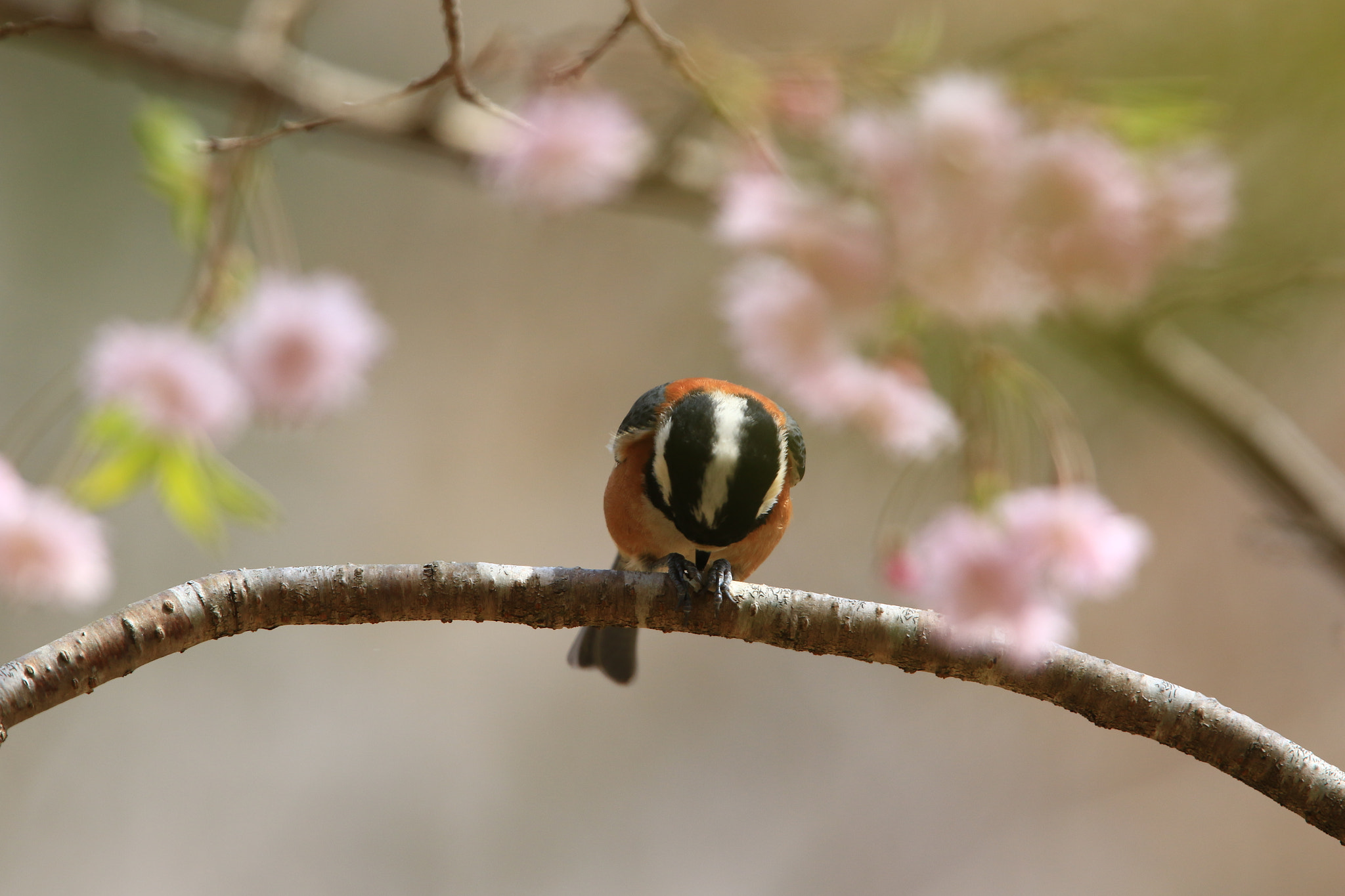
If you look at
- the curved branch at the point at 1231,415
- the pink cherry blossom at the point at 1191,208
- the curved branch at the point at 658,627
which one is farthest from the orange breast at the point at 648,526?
the curved branch at the point at 1231,415

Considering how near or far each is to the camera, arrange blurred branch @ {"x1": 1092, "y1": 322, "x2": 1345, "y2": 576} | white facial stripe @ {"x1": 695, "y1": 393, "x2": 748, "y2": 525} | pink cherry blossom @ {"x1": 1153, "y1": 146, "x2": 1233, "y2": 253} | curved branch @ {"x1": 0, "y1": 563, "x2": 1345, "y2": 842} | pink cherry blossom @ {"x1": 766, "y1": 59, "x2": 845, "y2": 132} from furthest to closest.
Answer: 1. blurred branch @ {"x1": 1092, "y1": 322, "x2": 1345, "y2": 576}
2. pink cherry blossom @ {"x1": 766, "y1": 59, "x2": 845, "y2": 132}
3. pink cherry blossom @ {"x1": 1153, "y1": 146, "x2": 1233, "y2": 253}
4. white facial stripe @ {"x1": 695, "y1": 393, "x2": 748, "y2": 525}
5. curved branch @ {"x1": 0, "y1": 563, "x2": 1345, "y2": 842}

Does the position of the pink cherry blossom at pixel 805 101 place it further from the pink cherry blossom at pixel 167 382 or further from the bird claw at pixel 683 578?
the pink cherry blossom at pixel 167 382

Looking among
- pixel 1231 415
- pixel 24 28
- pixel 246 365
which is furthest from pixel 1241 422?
pixel 24 28

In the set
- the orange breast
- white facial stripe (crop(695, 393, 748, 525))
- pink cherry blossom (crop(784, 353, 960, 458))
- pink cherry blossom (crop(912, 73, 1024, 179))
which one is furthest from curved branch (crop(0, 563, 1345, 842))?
pink cherry blossom (crop(912, 73, 1024, 179))

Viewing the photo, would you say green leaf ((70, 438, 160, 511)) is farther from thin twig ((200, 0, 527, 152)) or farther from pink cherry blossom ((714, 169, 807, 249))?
pink cherry blossom ((714, 169, 807, 249))

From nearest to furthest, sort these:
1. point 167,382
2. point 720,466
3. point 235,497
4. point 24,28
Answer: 1. point 24,28
2. point 720,466
3. point 167,382
4. point 235,497

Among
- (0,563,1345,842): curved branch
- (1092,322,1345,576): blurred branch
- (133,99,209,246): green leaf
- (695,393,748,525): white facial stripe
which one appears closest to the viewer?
(0,563,1345,842): curved branch

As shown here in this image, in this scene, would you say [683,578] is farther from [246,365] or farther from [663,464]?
[246,365]
